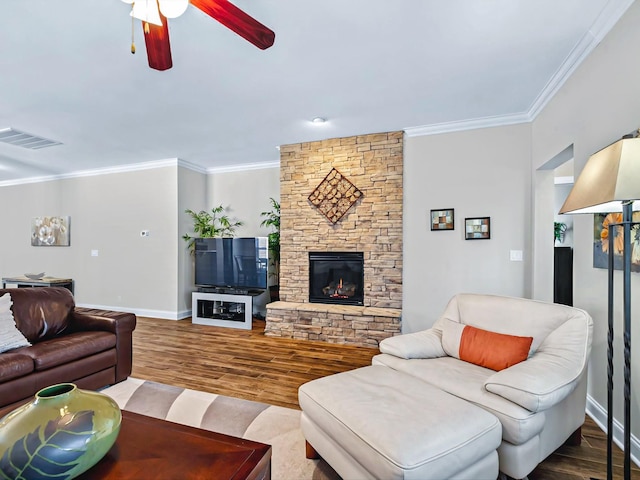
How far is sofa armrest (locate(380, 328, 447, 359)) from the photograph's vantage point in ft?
7.38

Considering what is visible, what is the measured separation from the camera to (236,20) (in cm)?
150

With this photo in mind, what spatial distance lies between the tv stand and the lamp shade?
13.7 ft

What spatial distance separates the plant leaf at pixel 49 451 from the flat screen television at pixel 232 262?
12.6 ft

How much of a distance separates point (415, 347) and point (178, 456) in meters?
1.56

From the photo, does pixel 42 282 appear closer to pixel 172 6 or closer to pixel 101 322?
pixel 101 322

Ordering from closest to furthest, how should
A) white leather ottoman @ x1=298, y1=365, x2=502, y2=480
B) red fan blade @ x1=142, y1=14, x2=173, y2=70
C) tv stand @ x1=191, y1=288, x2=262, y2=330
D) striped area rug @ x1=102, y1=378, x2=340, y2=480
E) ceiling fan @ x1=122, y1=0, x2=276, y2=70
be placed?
white leather ottoman @ x1=298, y1=365, x2=502, y2=480, ceiling fan @ x1=122, y1=0, x2=276, y2=70, red fan blade @ x1=142, y1=14, x2=173, y2=70, striped area rug @ x1=102, y1=378, x2=340, y2=480, tv stand @ x1=191, y1=288, x2=262, y2=330

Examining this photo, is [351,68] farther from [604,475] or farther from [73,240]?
[73,240]

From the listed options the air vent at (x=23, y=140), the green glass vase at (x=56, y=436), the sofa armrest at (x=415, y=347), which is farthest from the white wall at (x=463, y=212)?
the air vent at (x=23, y=140)

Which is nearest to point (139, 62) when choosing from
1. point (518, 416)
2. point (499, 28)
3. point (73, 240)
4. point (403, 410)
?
point (499, 28)

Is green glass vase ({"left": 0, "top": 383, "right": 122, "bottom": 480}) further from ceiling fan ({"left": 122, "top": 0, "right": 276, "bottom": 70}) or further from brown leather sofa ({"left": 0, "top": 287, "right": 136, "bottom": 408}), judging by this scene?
brown leather sofa ({"left": 0, "top": 287, "right": 136, "bottom": 408})

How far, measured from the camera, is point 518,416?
1.54 m

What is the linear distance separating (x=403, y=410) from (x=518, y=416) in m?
0.54

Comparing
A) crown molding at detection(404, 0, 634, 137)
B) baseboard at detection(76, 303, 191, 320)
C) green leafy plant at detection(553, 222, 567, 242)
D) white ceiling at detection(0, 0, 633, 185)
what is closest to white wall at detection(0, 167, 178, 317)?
baseboard at detection(76, 303, 191, 320)

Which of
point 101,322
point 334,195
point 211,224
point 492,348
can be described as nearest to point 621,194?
point 492,348
